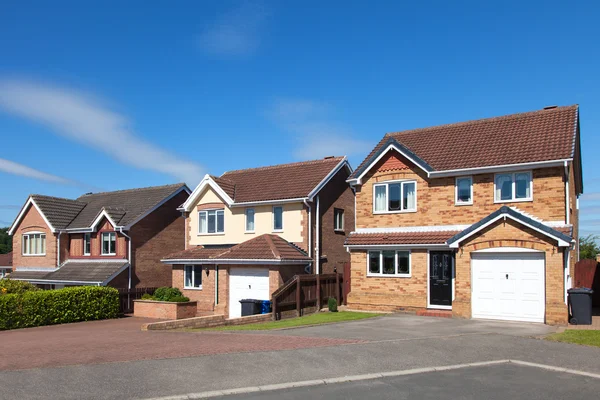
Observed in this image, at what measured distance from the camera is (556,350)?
46.5ft

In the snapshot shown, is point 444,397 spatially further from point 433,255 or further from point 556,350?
point 433,255

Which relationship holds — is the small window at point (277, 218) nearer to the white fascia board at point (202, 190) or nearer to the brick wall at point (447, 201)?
the white fascia board at point (202, 190)

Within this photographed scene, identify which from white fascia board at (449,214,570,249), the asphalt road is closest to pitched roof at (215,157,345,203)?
white fascia board at (449,214,570,249)

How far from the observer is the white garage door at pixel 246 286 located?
26.7 metres

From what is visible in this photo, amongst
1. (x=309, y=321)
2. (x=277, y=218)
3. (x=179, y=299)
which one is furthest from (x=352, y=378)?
(x=179, y=299)

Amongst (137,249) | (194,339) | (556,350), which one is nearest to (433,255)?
(556,350)

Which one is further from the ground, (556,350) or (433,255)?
(433,255)

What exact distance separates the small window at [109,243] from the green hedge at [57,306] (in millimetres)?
7028

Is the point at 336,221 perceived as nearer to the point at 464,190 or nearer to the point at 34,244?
the point at 464,190

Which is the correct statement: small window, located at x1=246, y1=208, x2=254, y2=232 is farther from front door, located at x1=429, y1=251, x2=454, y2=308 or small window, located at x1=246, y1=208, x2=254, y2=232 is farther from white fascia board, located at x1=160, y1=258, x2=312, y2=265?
front door, located at x1=429, y1=251, x2=454, y2=308

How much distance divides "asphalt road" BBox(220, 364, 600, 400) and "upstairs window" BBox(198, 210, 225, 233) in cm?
2157

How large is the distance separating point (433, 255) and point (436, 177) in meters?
3.22

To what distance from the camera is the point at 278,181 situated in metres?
31.0

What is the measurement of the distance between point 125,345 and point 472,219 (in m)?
13.8
